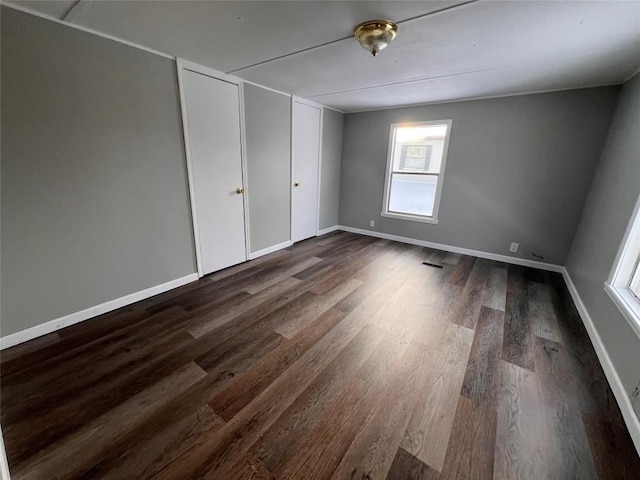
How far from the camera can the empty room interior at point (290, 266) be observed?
1.31m

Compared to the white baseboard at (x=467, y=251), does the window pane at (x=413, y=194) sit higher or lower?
higher

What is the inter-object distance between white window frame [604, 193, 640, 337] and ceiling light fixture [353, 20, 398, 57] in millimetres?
2174

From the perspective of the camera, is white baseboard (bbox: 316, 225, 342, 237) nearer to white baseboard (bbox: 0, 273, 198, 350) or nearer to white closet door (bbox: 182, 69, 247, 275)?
white closet door (bbox: 182, 69, 247, 275)

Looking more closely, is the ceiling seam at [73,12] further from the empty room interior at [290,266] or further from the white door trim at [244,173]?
the white door trim at [244,173]

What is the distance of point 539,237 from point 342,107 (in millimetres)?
3584

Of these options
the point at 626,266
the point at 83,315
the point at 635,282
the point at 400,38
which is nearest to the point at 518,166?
the point at 626,266

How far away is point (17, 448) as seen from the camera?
1212 mm

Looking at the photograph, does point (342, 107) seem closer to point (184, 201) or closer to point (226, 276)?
point (184, 201)

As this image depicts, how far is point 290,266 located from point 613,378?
2.98 meters

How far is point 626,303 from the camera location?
5.55 ft

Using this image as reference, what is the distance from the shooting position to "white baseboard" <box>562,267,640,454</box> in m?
1.33

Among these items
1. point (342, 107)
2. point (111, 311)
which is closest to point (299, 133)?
point (342, 107)

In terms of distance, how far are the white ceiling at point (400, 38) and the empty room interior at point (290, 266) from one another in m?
0.02

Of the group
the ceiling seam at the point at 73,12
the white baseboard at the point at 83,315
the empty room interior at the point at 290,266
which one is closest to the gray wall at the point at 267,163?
the empty room interior at the point at 290,266
